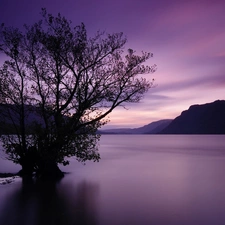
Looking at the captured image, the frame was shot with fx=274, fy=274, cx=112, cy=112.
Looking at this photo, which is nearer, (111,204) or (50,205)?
(50,205)

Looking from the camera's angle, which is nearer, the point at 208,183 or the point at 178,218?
the point at 178,218

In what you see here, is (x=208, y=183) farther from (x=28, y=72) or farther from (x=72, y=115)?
(x=28, y=72)

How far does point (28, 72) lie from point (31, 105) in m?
3.28

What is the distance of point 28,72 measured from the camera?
88.8ft

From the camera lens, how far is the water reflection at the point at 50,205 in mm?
→ 15570

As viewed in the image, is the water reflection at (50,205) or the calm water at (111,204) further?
the calm water at (111,204)

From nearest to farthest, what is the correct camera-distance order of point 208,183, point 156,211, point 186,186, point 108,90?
point 156,211, point 108,90, point 186,186, point 208,183

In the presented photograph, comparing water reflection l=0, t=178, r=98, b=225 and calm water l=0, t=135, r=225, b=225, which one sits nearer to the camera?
water reflection l=0, t=178, r=98, b=225

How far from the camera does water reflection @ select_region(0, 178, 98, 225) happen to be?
1557cm

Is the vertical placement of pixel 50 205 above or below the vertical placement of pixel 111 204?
above

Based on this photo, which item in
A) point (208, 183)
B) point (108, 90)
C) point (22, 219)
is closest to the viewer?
point (22, 219)

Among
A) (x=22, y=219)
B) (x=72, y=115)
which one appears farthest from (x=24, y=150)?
(x=22, y=219)

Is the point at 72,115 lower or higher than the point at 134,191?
higher

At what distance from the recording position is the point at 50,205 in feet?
62.7
